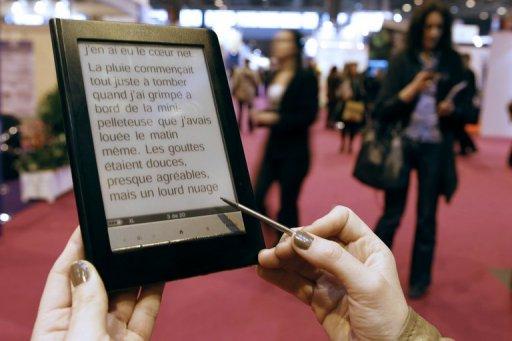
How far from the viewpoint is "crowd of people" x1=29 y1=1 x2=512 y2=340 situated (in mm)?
738

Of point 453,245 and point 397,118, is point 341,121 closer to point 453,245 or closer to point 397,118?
point 453,245

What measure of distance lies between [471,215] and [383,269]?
409 cm

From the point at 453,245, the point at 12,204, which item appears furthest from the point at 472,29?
the point at 12,204

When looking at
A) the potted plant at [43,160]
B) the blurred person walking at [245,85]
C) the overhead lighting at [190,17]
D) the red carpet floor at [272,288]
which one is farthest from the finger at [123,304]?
the overhead lighting at [190,17]

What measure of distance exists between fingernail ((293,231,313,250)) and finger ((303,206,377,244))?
0.09 meters

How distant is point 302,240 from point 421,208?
6.72 feet

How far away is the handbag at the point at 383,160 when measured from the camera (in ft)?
8.32

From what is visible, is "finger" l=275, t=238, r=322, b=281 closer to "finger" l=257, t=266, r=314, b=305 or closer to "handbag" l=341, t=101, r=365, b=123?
"finger" l=257, t=266, r=314, b=305

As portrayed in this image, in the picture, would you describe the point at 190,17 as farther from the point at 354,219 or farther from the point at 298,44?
the point at 354,219

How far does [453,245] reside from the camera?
367 cm

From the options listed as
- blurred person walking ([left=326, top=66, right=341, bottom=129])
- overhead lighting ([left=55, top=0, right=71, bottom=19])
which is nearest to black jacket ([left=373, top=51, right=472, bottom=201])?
overhead lighting ([left=55, top=0, right=71, bottom=19])

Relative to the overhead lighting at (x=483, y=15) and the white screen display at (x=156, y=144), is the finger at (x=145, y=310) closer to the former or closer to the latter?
the white screen display at (x=156, y=144)

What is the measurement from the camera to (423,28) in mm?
2533

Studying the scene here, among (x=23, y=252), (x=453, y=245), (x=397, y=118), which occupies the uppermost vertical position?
(x=397, y=118)
